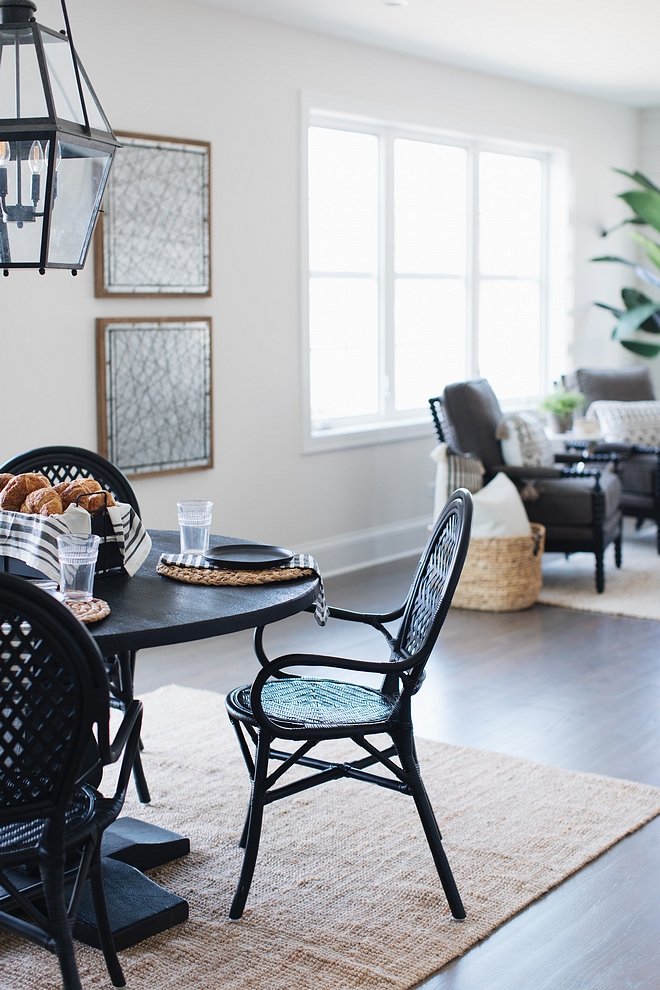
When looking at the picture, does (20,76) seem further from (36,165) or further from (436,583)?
(436,583)

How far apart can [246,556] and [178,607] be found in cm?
36

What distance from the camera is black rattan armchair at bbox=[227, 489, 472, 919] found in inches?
89.1

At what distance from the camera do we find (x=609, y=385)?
22.7ft

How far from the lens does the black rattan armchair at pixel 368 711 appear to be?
2.26m

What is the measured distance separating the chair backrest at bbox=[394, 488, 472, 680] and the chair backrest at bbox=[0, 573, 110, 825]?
30.5 inches

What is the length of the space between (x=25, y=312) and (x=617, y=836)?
9.07 feet

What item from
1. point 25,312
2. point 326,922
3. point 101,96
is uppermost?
point 101,96

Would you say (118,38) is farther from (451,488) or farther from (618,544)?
(618,544)

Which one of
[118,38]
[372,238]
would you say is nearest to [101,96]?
[118,38]

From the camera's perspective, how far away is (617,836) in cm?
274

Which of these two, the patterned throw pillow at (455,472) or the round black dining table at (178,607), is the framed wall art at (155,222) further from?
the round black dining table at (178,607)

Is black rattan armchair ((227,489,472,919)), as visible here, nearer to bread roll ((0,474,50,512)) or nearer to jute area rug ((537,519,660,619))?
bread roll ((0,474,50,512))

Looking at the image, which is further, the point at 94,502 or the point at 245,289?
the point at 245,289

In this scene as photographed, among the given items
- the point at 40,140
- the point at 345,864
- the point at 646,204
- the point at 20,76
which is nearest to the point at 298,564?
the point at 345,864
